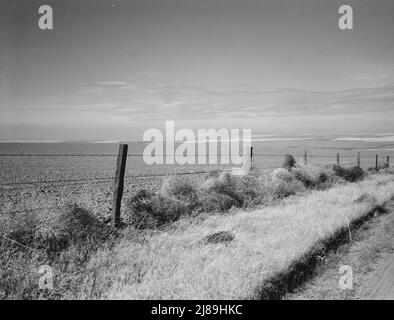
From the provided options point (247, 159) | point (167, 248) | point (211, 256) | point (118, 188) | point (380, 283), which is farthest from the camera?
point (247, 159)

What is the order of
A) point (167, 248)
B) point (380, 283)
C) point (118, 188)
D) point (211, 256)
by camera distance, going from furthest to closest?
point (118, 188), point (167, 248), point (211, 256), point (380, 283)

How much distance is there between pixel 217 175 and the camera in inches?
489

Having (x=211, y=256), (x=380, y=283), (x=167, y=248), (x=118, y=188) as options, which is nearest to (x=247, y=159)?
(x=118, y=188)

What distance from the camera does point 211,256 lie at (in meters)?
5.68

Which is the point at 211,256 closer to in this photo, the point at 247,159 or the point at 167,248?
the point at 167,248

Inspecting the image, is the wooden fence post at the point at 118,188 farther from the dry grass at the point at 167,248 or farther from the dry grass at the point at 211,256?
the dry grass at the point at 211,256

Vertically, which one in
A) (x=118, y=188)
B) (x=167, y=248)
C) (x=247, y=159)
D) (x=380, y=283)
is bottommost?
(x=380, y=283)

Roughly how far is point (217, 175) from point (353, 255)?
6649 millimetres

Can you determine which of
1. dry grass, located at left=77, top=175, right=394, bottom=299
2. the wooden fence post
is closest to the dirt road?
dry grass, located at left=77, top=175, right=394, bottom=299

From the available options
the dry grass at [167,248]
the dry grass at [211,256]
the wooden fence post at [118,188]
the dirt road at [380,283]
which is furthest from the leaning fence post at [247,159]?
the dirt road at [380,283]

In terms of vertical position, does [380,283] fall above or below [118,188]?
below

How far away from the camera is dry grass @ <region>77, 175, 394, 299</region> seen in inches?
178

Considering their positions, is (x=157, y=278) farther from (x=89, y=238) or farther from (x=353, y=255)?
(x=353, y=255)
